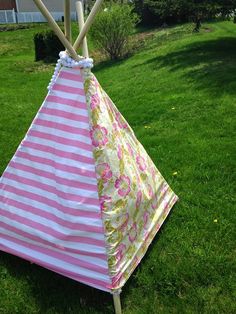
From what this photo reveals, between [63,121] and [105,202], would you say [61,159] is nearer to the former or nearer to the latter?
[63,121]

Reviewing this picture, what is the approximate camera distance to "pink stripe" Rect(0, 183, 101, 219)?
2.95 meters

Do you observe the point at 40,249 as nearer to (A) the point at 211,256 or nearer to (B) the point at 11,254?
(B) the point at 11,254

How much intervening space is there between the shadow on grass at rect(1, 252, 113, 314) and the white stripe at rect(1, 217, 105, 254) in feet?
1.41

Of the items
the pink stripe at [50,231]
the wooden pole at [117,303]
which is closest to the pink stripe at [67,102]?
the pink stripe at [50,231]

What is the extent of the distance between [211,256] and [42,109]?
1846 mm

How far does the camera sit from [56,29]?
2.81 meters

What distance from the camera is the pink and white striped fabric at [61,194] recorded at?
295 centimetres

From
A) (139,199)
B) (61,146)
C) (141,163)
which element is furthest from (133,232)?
(61,146)

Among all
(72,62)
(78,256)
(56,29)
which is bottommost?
(78,256)

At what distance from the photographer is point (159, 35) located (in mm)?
16531

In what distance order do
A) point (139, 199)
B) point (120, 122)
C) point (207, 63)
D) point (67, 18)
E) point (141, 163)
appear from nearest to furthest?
1. point (67, 18)
2. point (139, 199)
3. point (120, 122)
4. point (141, 163)
5. point (207, 63)

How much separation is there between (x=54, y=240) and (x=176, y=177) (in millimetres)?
2116

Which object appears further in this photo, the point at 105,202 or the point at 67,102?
the point at 67,102

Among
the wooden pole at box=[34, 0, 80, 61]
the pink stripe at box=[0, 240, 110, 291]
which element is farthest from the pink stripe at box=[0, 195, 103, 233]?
the wooden pole at box=[34, 0, 80, 61]
